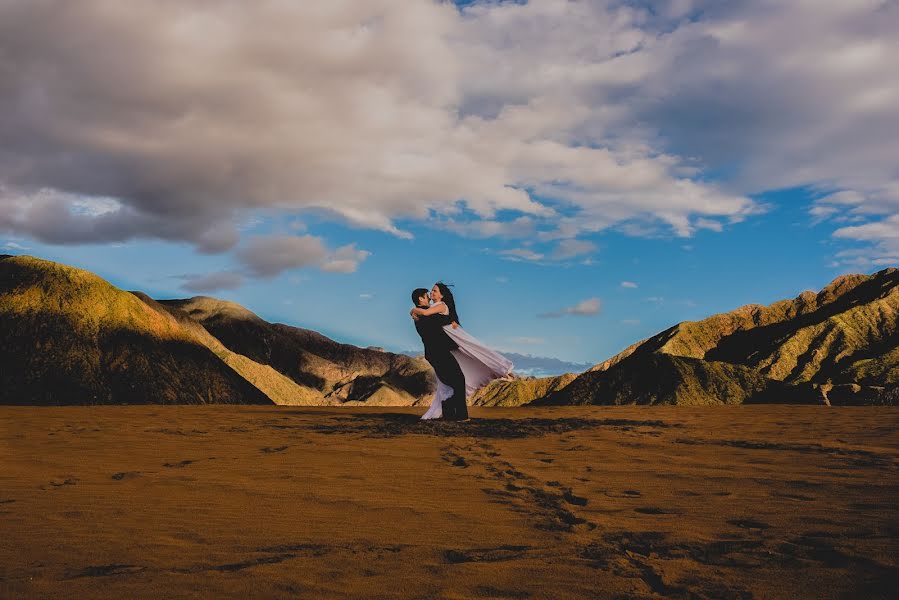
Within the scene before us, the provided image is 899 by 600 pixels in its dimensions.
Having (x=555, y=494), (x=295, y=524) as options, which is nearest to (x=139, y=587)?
(x=295, y=524)

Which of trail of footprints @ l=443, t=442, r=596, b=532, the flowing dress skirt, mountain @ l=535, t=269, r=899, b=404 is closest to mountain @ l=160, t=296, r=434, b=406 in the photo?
mountain @ l=535, t=269, r=899, b=404

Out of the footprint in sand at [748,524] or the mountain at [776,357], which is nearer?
the footprint in sand at [748,524]

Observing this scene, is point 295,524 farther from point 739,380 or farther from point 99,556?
point 739,380

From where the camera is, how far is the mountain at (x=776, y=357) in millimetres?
62656

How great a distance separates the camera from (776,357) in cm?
10206

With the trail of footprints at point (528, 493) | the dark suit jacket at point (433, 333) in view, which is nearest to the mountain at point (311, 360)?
the dark suit jacket at point (433, 333)

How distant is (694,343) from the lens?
408ft

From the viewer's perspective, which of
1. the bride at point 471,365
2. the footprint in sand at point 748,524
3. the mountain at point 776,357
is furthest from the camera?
the mountain at point 776,357

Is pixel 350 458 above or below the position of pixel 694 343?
below

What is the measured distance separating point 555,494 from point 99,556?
3.72m

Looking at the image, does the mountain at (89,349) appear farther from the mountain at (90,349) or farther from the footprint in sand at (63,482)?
the footprint in sand at (63,482)

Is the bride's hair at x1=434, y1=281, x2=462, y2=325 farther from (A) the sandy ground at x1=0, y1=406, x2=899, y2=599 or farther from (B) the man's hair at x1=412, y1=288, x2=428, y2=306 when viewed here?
(A) the sandy ground at x1=0, y1=406, x2=899, y2=599

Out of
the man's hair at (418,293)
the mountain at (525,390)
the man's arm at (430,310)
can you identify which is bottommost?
the mountain at (525,390)

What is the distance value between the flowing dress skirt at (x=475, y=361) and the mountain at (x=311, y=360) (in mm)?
132617
